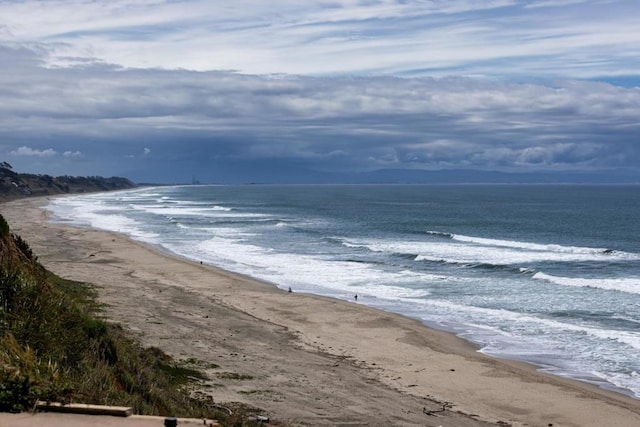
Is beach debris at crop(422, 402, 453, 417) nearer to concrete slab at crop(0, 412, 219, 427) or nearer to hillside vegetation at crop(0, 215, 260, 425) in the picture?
hillside vegetation at crop(0, 215, 260, 425)

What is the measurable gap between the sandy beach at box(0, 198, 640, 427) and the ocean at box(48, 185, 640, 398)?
70.9 inches

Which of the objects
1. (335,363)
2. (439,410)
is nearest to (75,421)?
(439,410)

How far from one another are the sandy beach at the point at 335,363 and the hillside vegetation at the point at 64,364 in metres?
3.04

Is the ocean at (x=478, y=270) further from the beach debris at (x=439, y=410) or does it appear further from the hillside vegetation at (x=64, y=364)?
the hillside vegetation at (x=64, y=364)

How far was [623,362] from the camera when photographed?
24.2 metres

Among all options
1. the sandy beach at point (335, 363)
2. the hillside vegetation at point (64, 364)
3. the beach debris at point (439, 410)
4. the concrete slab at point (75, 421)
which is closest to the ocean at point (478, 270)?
the sandy beach at point (335, 363)

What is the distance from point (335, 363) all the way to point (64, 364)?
491 inches

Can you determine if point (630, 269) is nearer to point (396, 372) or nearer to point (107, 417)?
point (396, 372)

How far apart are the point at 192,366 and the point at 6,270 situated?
7.19 meters

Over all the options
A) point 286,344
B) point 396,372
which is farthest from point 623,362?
point 286,344

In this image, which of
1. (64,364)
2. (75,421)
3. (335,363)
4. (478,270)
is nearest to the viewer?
(75,421)

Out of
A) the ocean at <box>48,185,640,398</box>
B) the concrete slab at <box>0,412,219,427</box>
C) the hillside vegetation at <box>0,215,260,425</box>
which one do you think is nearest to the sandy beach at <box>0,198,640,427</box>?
the ocean at <box>48,185,640,398</box>

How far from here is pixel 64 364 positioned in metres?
12.5

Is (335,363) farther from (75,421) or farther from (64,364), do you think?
(75,421)
